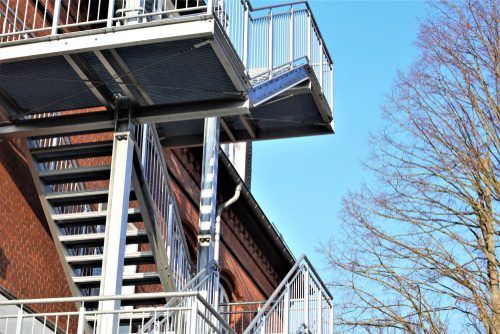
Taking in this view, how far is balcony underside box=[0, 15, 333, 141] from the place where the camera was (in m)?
12.5

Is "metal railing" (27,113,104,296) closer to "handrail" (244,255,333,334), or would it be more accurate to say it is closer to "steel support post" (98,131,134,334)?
"steel support post" (98,131,134,334)

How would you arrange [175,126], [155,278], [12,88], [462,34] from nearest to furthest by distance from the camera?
1. [12,88]
2. [155,278]
3. [175,126]
4. [462,34]

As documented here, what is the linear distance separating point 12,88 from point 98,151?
58.2 inches

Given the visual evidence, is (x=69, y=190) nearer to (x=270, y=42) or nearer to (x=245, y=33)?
(x=245, y=33)

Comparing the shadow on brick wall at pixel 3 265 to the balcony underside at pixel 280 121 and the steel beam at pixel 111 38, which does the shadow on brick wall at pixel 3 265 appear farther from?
the balcony underside at pixel 280 121

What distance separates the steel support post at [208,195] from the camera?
17.3 meters

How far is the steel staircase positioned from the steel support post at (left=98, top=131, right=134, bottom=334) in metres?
0.36

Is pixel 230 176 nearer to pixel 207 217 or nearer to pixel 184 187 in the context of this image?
pixel 184 187

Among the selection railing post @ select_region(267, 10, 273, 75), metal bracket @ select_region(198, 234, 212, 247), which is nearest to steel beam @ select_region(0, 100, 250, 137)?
railing post @ select_region(267, 10, 273, 75)

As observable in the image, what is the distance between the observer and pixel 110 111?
1413 centimetres

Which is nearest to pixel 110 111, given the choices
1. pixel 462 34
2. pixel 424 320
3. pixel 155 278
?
pixel 155 278

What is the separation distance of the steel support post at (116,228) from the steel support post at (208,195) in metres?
3.35

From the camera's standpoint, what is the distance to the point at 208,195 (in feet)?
58.3

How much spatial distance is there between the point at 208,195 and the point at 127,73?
15.8ft
